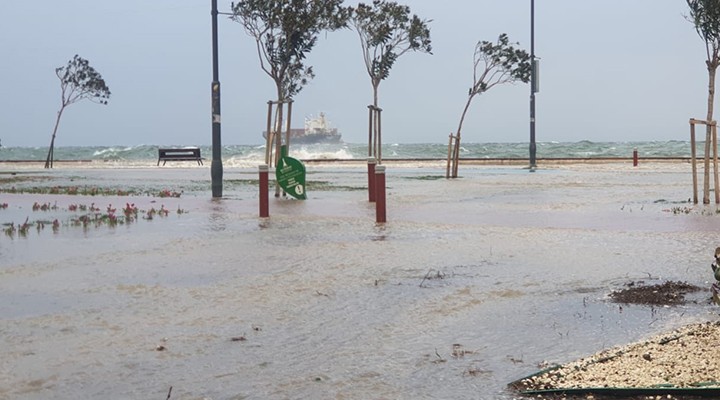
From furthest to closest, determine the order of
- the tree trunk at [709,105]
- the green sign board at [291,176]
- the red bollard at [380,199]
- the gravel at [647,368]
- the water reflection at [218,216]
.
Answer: the green sign board at [291,176] → the tree trunk at [709,105] → the red bollard at [380,199] → the water reflection at [218,216] → the gravel at [647,368]

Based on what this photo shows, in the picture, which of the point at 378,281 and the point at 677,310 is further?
the point at 378,281

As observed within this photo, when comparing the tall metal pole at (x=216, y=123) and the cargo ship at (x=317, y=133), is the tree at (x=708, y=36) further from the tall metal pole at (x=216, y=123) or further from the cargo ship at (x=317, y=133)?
the cargo ship at (x=317, y=133)

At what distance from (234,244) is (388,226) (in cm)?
315

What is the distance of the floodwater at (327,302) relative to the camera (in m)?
5.69

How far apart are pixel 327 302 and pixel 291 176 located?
13.5 m

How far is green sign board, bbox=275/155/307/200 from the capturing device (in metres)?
21.2

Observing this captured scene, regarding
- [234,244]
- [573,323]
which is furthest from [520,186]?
[573,323]

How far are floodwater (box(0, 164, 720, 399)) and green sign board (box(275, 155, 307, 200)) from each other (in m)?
4.78

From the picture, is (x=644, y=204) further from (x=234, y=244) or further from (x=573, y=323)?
(x=573, y=323)

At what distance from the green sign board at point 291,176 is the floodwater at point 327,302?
15.7ft

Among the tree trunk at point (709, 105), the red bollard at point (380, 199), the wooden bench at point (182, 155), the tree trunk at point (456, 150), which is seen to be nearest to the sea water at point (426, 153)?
the wooden bench at point (182, 155)

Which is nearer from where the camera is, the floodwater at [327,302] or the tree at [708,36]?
the floodwater at [327,302]

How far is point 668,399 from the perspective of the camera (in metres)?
4.81

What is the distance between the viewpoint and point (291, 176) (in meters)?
21.5
